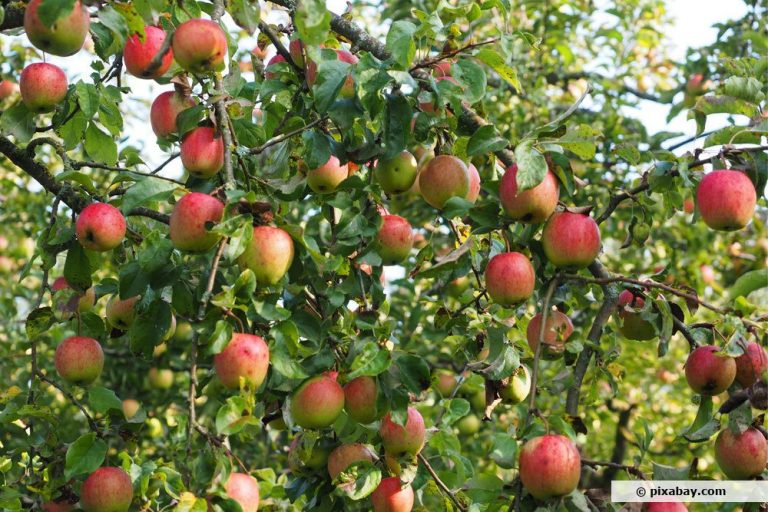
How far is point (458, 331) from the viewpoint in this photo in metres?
2.07

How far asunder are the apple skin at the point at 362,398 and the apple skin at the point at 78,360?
2.24 feet

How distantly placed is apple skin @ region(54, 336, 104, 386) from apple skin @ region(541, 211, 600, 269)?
1.07 meters

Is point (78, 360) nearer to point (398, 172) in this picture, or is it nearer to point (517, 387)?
point (398, 172)

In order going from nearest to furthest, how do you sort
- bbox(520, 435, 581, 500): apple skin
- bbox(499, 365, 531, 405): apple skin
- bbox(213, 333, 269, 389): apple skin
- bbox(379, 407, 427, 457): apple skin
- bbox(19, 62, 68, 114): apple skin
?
bbox(213, 333, 269, 389): apple skin < bbox(520, 435, 581, 500): apple skin < bbox(379, 407, 427, 457): apple skin < bbox(499, 365, 531, 405): apple skin < bbox(19, 62, 68, 114): apple skin

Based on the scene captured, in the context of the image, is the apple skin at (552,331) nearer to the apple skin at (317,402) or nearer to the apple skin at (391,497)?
the apple skin at (391,497)

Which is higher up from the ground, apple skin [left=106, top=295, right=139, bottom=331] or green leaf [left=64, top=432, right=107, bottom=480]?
apple skin [left=106, top=295, right=139, bottom=331]

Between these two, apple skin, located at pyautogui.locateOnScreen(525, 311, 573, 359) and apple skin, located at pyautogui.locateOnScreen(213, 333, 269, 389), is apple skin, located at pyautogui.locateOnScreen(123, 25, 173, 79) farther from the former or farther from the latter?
apple skin, located at pyautogui.locateOnScreen(525, 311, 573, 359)

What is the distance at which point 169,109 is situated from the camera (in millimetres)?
1901

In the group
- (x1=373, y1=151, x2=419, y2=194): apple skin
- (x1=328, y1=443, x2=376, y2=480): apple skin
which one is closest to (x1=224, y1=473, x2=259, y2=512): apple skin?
(x1=328, y1=443, x2=376, y2=480): apple skin

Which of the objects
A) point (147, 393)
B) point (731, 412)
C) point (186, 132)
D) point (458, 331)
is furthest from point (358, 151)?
point (147, 393)

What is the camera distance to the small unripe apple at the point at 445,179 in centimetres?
189

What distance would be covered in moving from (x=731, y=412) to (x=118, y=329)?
1425 mm

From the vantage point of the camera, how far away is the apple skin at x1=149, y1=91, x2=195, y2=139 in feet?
6.23

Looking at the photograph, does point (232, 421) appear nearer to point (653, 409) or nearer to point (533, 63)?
point (533, 63)
